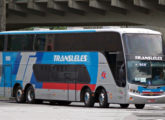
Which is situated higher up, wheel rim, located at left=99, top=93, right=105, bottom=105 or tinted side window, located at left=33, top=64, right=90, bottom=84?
tinted side window, located at left=33, top=64, right=90, bottom=84

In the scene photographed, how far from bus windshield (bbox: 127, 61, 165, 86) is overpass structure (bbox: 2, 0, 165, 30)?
1012cm

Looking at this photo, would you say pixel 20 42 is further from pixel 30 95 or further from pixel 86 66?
pixel 86 66

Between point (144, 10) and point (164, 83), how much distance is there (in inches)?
546

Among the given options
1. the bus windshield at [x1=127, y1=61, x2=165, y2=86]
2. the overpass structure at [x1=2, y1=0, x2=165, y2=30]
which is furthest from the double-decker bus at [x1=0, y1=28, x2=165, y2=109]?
the overpass structure at [x1=2, y1=0, x2=165, y2=30]

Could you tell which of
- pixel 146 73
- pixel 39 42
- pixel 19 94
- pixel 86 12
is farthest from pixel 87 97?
pixel 86 12

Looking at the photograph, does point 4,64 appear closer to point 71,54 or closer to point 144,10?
point 71,54

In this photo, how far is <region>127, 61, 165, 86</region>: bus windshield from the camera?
28578 mm

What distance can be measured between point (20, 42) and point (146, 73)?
795cm

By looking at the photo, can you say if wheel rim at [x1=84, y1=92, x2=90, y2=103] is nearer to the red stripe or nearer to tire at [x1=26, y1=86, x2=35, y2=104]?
the red stripe

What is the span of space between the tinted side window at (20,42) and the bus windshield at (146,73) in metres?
6.74

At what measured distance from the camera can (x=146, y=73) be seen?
28.8 meters

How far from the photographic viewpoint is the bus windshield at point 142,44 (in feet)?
94.4

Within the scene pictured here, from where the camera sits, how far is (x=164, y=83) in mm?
29281

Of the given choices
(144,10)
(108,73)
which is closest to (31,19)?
(144,10)
